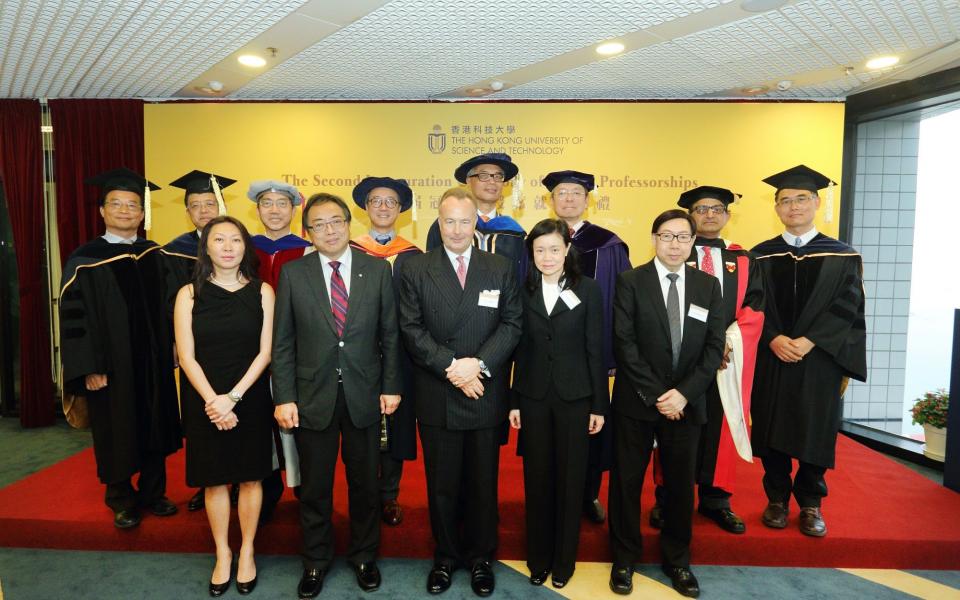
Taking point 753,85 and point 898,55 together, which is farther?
point 753,85

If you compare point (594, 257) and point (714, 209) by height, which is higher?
point (714, 209)

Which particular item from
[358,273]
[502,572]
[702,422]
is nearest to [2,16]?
[358,273]

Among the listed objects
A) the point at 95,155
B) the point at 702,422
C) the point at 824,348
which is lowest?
the point at 702,422

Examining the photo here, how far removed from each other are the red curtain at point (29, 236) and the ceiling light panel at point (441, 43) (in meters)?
1.99

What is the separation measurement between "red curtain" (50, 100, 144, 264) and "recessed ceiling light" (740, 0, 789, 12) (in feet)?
16.1

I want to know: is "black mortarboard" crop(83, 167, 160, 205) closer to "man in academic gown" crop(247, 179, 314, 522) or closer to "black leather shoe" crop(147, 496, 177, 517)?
"man in academic gown" crop(247, 179, 314, 522)

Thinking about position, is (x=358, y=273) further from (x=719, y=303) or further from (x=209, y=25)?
(x=209, y=25)

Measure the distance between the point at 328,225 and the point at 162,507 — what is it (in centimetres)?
197

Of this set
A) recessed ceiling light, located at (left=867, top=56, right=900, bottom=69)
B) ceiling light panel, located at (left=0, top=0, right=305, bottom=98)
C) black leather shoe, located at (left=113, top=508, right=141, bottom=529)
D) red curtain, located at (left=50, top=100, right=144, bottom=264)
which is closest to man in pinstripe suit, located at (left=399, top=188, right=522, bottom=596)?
black leather shoe, located at (left=113, top=508, right=141, bottom=529)

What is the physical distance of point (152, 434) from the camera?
300 cm

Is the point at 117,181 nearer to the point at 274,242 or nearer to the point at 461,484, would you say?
the point at 274,242

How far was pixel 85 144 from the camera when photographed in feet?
16.1

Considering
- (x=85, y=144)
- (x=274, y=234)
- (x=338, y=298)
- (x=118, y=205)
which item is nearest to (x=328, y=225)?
(x=338, y=298)

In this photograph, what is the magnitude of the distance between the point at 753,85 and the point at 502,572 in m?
4.21
